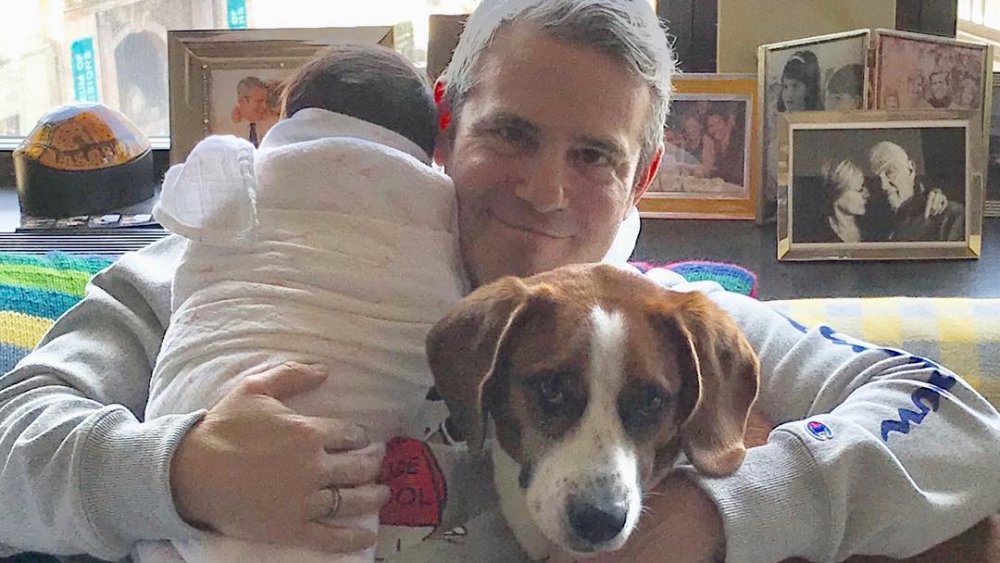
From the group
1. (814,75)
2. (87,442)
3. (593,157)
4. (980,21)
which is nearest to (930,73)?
(814,75)

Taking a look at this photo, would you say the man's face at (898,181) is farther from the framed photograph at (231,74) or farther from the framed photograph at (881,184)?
the framed photograph at (231,74)

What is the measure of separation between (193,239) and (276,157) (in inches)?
4.6

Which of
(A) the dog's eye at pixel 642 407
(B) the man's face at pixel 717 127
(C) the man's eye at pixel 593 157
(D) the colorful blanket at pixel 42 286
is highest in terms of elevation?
(B) the man's face at pixel 717 127

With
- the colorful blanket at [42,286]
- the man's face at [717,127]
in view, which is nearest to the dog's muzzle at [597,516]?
the colorful blanket at [42,286]

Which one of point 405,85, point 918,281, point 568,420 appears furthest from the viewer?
point 918,281

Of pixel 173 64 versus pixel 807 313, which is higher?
pixel 173 64

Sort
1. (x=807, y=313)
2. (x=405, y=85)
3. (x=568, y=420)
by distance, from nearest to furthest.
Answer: (x=568, y=420) < (x=405, y=85) < (x=807, y=313)

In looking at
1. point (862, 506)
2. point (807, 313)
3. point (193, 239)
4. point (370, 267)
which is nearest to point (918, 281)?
point (807, 313)

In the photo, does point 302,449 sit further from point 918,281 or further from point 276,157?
point 918,281

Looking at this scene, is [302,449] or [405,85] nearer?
[302,449]

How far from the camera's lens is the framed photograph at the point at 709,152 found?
2127 millimetres

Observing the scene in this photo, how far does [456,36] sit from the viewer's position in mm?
2158

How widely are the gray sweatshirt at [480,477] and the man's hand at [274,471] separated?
3 centimetres

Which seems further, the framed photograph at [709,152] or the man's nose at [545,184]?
the framed photograph at [709,152]
